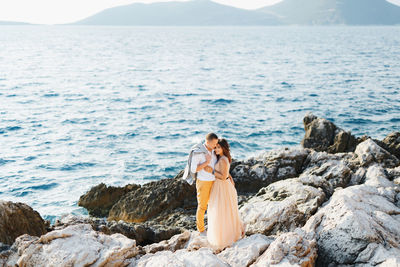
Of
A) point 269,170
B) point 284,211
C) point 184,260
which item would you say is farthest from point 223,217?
point 269,170

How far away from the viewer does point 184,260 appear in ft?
20.7

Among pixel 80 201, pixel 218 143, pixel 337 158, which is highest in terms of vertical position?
pixel 218 143

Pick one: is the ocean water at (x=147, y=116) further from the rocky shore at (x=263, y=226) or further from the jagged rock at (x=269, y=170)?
the jagged rock at (x=269, y=170)

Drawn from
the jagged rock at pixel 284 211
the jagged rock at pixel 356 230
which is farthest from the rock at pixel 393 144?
the jagged rock at pixel 356 230

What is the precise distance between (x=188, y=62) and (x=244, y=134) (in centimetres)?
4351

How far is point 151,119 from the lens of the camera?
96.3 ft

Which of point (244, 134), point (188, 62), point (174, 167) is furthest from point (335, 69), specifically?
point (174, 167)

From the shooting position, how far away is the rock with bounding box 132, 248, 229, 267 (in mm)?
6148

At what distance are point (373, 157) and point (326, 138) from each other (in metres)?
5.75

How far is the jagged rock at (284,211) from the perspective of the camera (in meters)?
8.29

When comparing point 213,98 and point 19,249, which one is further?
point 213,98

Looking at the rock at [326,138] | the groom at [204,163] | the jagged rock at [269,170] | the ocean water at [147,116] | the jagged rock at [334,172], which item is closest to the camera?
the groom at [204,163]

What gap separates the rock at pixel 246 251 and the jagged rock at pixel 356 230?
1036 millimetres

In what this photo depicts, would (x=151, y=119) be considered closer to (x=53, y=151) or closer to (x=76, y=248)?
(x=53, y=151)
